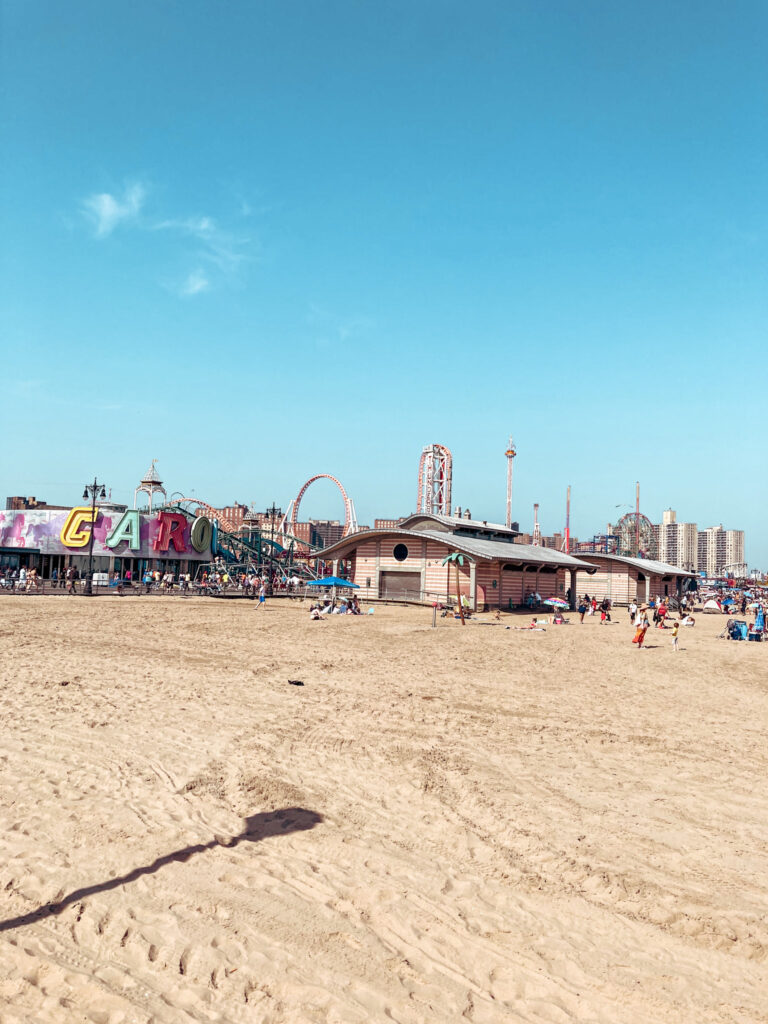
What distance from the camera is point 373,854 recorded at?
6.69m

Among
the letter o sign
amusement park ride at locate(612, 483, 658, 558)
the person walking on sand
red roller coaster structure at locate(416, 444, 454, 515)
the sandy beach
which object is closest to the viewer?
the sandy beach

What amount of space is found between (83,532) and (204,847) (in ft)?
174

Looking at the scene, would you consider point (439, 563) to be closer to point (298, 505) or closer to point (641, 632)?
point (641, 632)

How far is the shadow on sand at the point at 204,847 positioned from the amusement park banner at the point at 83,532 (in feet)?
170

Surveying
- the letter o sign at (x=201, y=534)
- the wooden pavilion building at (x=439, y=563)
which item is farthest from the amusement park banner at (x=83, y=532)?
the wooden pavilion building at (x=439, y=563)

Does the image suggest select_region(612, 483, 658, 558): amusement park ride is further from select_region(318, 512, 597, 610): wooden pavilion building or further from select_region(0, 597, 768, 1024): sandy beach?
select_region(0, 597, 768, 1024): sandy beach

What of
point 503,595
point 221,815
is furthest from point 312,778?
point 503,595

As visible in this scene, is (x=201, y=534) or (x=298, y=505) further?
(x=298, y=505)

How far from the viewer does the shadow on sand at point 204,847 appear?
5344mm

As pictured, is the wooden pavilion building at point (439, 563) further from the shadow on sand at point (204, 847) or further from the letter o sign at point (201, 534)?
the shadow on sand at point (204, 847)

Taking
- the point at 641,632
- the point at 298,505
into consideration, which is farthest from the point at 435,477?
the point at 641,632

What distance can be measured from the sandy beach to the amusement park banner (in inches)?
1723

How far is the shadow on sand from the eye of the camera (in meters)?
5.34

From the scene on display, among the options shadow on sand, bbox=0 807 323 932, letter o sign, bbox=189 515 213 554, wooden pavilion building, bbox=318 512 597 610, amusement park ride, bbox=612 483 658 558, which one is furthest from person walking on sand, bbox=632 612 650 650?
amusement park ride, bbox=612 483 658 558
